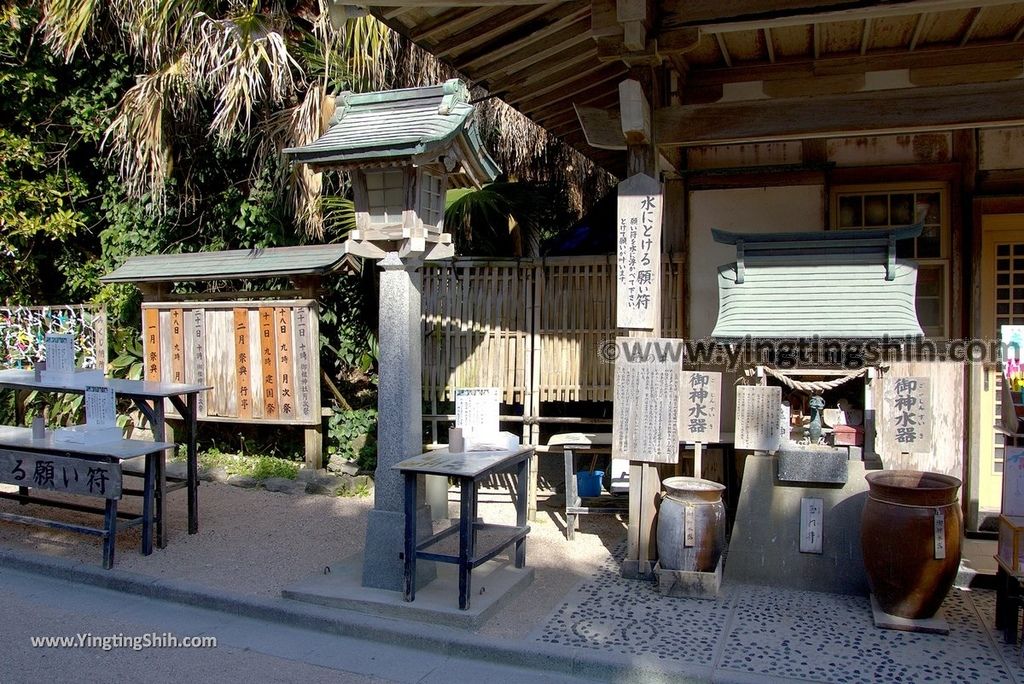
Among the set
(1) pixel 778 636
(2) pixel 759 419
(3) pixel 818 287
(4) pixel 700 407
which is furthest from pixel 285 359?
(1) pixel 778 636

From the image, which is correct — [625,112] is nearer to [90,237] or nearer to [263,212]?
[263,212]

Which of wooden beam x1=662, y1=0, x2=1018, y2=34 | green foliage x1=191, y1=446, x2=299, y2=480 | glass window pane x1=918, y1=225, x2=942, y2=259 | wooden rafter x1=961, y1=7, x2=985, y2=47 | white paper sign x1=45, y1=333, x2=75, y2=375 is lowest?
green foliage x1=191, y1=446, x2=299, y2=480

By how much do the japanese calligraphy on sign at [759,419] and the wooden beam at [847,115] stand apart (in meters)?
1.92

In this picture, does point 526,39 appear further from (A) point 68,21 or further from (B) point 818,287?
(A) point 68,21

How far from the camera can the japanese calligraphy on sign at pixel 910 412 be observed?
571cm

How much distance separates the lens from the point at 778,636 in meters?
4.95

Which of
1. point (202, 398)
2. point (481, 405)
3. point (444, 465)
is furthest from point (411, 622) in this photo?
point (202, 398)

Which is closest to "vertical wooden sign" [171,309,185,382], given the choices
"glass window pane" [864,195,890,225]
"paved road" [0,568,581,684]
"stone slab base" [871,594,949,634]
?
"paved road" [0,568,581,684]

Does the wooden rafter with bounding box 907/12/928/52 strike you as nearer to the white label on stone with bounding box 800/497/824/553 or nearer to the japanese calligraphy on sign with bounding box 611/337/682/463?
the japanese calligraphy on sign with bounding box 611/337/682/463

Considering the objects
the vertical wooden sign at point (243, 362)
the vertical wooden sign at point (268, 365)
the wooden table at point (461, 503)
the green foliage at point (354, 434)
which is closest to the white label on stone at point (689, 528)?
the wooden table at point (461, 503)

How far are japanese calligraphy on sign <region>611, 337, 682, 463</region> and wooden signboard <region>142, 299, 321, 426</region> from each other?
4138mm

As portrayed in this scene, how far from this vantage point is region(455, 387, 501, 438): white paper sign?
19.6ft

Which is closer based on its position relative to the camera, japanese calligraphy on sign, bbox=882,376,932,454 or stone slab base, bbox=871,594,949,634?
stone slab base, bbox=871,594,949,634

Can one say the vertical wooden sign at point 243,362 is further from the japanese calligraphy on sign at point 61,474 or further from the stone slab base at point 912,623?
the stone slab base at point 912,623
